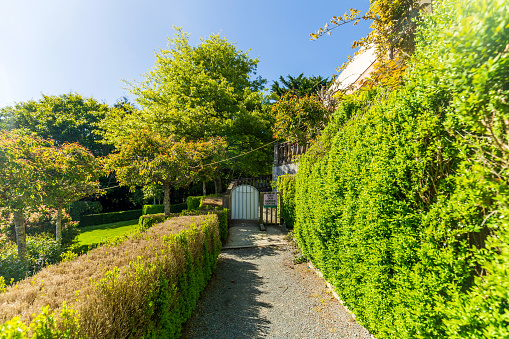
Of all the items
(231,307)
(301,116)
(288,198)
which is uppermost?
(301,116)

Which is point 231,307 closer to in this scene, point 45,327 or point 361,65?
point 45,327

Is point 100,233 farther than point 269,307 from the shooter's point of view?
Yes

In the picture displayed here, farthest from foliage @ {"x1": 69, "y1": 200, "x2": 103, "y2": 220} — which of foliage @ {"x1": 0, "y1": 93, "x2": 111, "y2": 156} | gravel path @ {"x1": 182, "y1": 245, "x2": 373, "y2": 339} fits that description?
gravel path @ {"x1": 182, "y1": 245, "x2": 373, "y2": 339}

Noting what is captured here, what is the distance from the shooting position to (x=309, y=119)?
26.7ft

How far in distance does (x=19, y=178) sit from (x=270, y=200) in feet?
31.4

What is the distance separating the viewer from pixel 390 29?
5.31 m

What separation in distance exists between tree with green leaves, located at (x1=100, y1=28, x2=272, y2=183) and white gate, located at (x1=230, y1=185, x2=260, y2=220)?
3096 mm

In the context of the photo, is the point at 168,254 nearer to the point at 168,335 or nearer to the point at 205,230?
the point at 168,335

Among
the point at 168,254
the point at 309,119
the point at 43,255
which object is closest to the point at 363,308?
the point at 168,254

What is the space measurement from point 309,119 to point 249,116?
7162mm

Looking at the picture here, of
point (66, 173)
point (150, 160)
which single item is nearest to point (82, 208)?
point (150, 160)

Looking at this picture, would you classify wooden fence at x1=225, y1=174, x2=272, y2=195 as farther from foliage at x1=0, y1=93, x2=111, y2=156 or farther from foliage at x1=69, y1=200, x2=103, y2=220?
foliage at x1=0, y1=93, x2=111, y2=156

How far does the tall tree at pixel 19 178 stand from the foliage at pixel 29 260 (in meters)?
0.36

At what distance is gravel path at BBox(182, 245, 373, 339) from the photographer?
3.59 m
